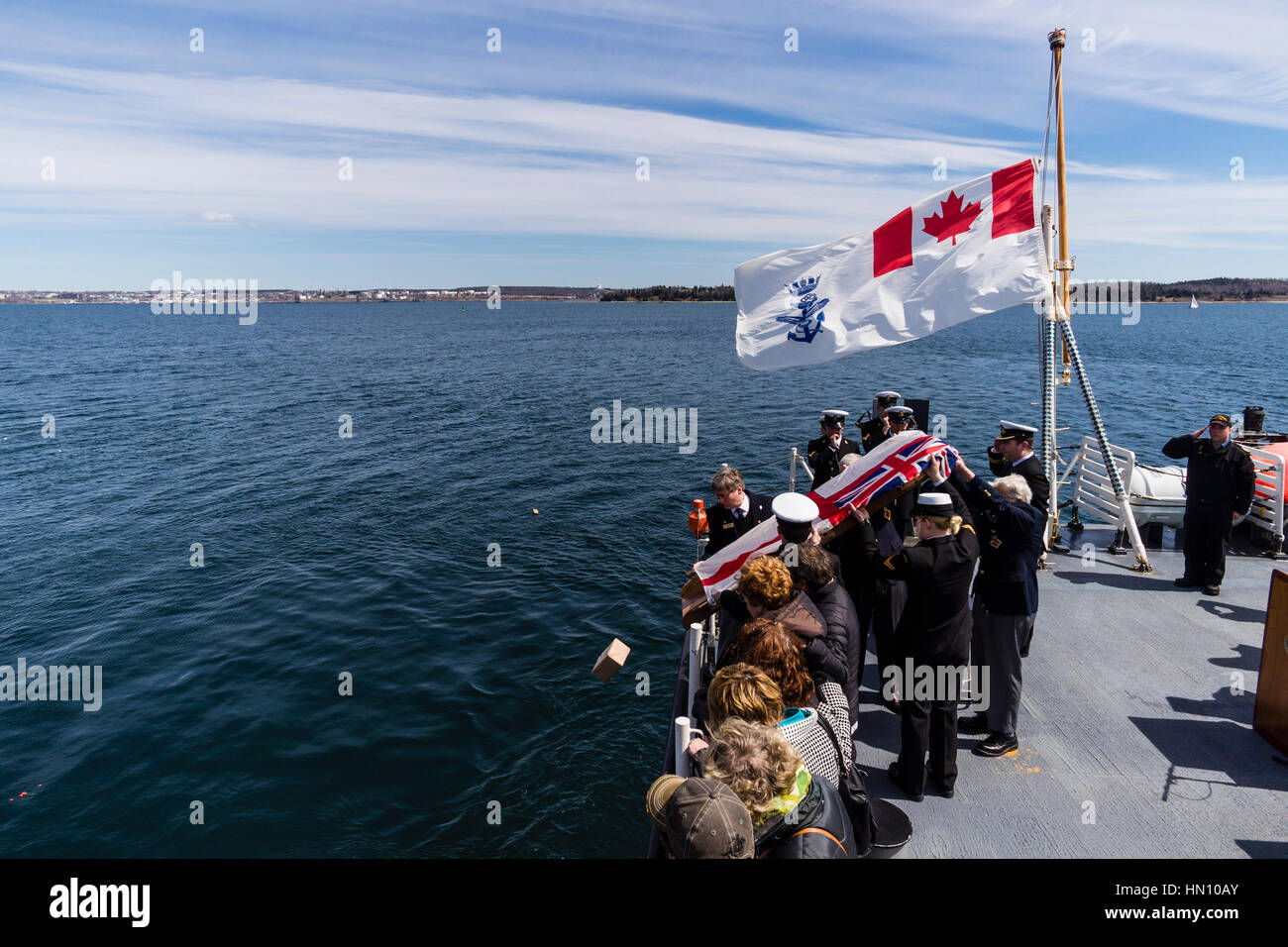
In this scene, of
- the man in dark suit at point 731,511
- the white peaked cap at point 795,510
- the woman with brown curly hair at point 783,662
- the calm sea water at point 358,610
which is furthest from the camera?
the calm sea water at point 358,610

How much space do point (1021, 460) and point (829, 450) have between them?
2.38 m

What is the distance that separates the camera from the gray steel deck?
5039mm

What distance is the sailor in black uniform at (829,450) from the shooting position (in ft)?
28.7

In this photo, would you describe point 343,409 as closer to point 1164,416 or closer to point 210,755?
point 210,755

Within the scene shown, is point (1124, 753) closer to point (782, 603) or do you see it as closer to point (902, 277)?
point (782, 603)

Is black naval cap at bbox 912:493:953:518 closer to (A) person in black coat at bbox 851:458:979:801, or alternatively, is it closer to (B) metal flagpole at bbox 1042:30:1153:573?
(A) person in black coat at bbox 851:458:979:801

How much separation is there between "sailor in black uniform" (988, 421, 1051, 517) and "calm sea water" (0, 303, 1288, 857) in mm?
6269

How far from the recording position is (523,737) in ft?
36.1

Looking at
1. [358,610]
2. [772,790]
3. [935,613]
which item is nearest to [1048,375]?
[935,613]

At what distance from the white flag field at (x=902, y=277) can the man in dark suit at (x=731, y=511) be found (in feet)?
6.29

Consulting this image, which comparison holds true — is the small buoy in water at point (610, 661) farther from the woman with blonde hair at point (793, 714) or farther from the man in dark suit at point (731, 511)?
the woman with blonde hair at point (793, 714)

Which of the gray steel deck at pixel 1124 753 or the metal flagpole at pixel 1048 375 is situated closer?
the gray steel deck at pixel 1124 753

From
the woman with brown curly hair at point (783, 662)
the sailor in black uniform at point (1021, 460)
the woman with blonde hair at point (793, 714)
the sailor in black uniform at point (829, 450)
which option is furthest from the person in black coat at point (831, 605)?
the sailor in black uniform at point (829, 450)

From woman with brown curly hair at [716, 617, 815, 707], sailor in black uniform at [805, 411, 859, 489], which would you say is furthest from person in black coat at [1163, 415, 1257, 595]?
woman with brown curly hair at [716, 617, 815, 707]
